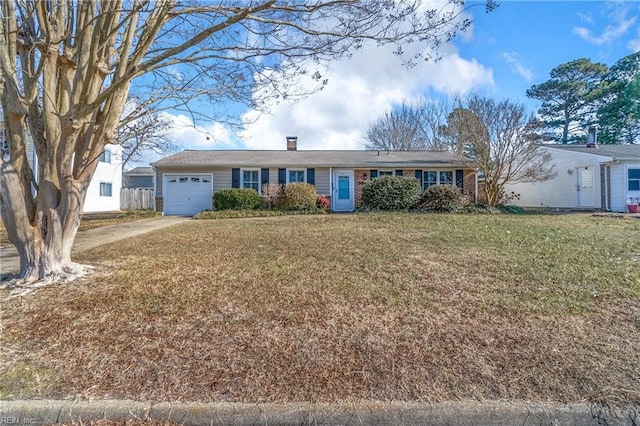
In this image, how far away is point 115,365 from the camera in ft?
8.78

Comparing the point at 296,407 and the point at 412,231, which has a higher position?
the point at 412,231

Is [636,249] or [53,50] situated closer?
[53,50]

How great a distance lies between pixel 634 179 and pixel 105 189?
32.6 m

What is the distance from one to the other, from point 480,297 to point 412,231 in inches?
175

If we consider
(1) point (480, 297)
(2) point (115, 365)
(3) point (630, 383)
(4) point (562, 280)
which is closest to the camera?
(3) point (630, 383)

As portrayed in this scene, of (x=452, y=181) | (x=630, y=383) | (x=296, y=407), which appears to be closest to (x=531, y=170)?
(x=452, y=181)

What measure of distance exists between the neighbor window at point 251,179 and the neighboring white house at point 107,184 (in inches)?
463

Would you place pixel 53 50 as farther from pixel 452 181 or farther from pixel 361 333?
pixel 452 181

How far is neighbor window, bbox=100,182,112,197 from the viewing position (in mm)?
23953

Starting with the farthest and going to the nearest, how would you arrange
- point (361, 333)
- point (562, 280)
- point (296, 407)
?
point (562, 280) < point (361, 333) < point (296, 407)

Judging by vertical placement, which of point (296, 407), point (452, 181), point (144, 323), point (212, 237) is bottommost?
point (296, 407)

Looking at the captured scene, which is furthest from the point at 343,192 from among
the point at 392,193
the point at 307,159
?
the point at 392,193

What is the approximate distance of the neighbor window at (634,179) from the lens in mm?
16266

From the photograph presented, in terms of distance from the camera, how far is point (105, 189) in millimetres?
24484
